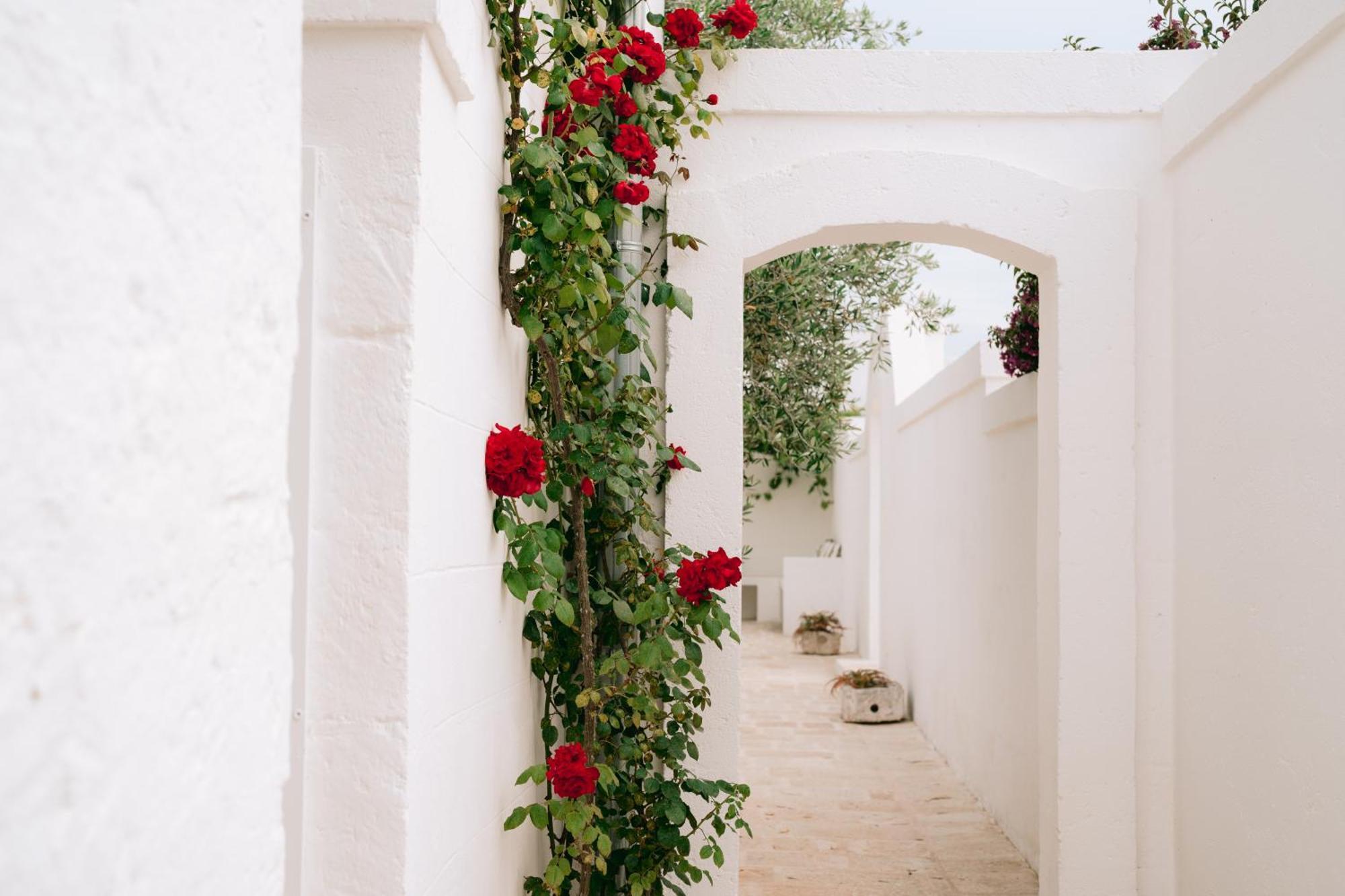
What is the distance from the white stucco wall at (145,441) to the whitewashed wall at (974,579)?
4.28 m

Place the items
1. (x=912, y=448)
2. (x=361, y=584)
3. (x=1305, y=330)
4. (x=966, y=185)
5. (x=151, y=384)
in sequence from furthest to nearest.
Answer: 1. (x=912, y=448)
2. (x=966, y=185)
3. (x=1305, y=330)
4. (x=361, y=584)
5. (x=151, y=384)

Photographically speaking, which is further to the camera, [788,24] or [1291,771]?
[788,24]

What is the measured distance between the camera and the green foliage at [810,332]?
544 centimetres

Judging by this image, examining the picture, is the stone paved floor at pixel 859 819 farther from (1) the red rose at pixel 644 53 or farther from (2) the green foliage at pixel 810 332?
(1) the red rose at pixel 644 53

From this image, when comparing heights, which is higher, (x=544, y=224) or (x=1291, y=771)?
(x=544, y=224)

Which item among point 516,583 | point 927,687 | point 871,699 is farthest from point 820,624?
point 516,583

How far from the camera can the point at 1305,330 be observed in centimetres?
264

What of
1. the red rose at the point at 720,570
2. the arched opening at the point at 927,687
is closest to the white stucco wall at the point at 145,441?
the red rose at the point at 720,570

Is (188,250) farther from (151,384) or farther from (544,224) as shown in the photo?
(544,224)

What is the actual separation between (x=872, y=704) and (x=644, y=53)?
5.94m

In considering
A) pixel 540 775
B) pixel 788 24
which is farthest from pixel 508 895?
pixel 788 24

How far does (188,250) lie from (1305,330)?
265cm

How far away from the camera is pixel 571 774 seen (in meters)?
2.53

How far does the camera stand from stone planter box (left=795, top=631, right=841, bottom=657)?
1161 centimetres
